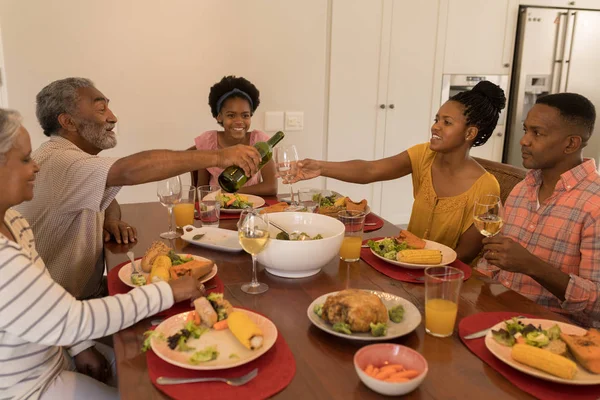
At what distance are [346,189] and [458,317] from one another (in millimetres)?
2872

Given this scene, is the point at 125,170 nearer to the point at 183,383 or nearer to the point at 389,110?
the point at 183,383

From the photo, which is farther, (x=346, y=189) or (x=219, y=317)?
(x=346, y=189)

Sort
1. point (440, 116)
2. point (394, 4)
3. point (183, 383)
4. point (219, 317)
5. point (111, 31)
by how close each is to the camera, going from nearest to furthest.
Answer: point (183, 383) < point (219, 317) < point (440, 116) < point (111, 31) < point (394, 4)

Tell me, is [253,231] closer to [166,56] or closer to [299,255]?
[299,255]

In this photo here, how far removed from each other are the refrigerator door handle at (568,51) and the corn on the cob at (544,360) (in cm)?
395

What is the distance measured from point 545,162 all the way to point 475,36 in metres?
2.80

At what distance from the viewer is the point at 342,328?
1.09m

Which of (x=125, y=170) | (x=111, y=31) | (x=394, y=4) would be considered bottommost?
(x=125, y=170)

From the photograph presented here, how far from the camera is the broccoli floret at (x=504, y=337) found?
1.06 metres

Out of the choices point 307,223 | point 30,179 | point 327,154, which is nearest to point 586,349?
point 307,223

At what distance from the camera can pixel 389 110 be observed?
4043 mm

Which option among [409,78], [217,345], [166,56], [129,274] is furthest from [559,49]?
[217,345]

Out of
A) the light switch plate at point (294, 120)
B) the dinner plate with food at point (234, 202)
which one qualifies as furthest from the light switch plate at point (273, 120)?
the dinner plate with food at point (234, 202)

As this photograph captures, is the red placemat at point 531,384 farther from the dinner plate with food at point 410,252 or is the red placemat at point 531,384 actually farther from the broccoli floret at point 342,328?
the dinner plate with food at point 410,252
